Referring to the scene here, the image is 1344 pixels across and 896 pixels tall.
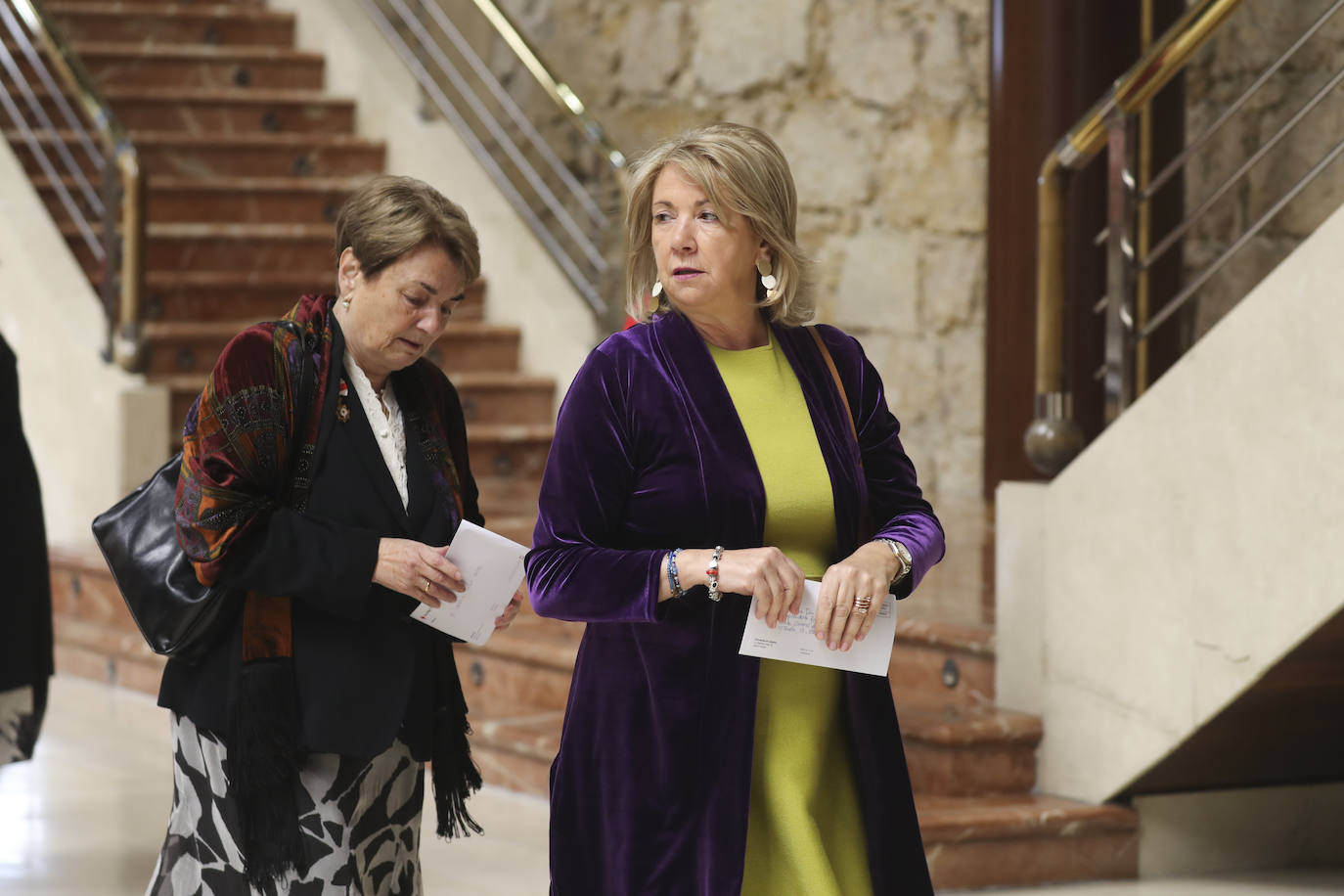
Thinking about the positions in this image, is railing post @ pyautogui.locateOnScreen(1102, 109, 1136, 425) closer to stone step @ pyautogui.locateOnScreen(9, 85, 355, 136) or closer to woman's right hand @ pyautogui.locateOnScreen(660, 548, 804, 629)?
woman's right hand @ pyautogui.locateOnScreen(660, 548, 804, 629)

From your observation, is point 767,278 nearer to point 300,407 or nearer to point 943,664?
point 300,407

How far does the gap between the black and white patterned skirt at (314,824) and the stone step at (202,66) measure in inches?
→ 256

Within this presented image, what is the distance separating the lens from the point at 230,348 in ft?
7.64

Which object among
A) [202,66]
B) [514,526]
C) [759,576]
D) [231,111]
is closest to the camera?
[759,576]

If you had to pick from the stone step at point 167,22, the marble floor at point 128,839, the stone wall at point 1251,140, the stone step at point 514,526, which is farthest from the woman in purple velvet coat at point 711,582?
the stone step at point 167,22

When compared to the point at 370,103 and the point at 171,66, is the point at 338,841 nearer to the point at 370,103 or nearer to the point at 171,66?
the point at 370,103

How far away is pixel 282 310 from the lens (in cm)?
738

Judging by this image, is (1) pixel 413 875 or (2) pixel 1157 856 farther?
(2) pixel 1157 856

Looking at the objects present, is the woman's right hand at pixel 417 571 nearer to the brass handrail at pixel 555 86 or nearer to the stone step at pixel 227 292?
the brass handrail at pixel 555 86

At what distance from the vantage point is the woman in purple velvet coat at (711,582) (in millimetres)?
2051

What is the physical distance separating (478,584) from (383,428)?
29cm

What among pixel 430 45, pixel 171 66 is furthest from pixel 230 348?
pixel 171 66

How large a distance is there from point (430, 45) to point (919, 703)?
479cm

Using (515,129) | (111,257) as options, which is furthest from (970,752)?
(515,129)
